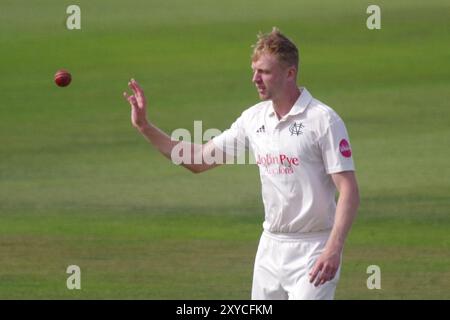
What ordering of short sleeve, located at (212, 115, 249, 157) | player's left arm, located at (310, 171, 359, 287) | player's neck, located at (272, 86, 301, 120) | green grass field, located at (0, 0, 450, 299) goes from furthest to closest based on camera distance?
green grass field, located at (0, 0, 450, 299)
short sleeve, located at (212, 115, 249, 157)
player's neck, located at (272, 86, 301, 120)
player's left arm, located at (310, 171, 359, 287)

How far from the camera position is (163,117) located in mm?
24500

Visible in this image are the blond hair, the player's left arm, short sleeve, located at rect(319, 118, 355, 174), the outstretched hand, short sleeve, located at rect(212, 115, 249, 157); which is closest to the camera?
the player's left arm

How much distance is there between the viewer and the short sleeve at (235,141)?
378 inches

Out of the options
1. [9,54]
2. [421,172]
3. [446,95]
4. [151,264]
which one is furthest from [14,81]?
[151,264]

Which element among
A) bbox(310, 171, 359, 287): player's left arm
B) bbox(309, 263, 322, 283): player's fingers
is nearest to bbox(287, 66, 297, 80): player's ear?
bbox(310, 171, 359, 287): player's left arm

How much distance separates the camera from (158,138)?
9.71 meters

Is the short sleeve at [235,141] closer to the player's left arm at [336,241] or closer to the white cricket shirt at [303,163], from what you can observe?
the white cricket shirt at [303,163]

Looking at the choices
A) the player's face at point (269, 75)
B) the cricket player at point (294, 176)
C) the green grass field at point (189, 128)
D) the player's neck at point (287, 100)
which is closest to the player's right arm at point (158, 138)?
the cricket player at point (294, 176)

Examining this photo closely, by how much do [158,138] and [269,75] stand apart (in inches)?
39.9

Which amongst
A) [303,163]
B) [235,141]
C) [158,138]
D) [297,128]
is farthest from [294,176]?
[158,138]

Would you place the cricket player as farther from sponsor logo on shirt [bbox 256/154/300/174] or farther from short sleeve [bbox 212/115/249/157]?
short sleeve [bbox 212/115/249/157]

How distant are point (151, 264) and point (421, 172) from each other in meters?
6.30

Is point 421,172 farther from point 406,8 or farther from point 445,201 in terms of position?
point 406,8

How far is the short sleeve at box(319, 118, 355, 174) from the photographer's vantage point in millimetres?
8938
